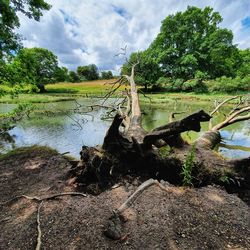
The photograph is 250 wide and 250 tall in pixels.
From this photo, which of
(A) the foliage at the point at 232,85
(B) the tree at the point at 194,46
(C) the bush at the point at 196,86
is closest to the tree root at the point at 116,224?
(A) the foliage at the point at 232,85

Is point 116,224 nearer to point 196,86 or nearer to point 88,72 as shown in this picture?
point 196,86

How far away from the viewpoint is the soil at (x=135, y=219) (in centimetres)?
267

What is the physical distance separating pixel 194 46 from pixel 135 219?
4137 centimetres

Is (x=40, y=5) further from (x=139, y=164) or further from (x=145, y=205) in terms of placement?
(x=145, y=205)

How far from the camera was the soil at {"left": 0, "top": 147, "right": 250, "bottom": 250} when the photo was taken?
105 inches

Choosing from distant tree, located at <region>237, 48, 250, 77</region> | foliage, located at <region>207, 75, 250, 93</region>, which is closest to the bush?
foliage, located at <region>207, 75, 250, 93</region>

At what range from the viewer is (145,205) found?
11.0ft

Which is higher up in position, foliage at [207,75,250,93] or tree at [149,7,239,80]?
tree at [149,7,239,80]

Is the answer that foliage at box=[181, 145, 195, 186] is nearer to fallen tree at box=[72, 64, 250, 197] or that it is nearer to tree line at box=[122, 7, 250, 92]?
fallen tree at box=[72, 64, 250, 197]

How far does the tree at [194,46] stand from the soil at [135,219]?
35571 millimetres

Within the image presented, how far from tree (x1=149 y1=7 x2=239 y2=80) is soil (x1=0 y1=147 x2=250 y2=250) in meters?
35.6

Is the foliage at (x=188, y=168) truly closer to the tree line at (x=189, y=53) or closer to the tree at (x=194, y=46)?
the tree line at (x=189, y=53)

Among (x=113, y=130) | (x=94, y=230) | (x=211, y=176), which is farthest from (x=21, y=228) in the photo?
(x=211, y=176)

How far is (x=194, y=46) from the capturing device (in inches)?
1519
